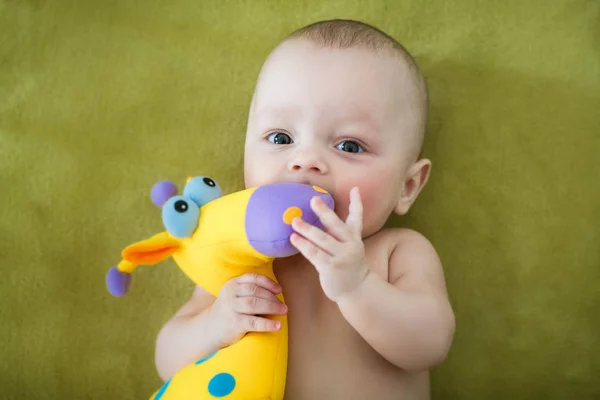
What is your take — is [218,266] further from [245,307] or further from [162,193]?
[162,193]

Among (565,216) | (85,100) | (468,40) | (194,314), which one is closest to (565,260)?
(565,216)

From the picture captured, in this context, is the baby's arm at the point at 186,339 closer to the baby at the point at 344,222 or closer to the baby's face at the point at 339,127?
the baby at the point at 344,222

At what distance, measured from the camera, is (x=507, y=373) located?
127 cm

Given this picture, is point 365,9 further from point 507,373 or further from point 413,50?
point 507,373

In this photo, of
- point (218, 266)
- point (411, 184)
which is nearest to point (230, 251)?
point (218, 266)

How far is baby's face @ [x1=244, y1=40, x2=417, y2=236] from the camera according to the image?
101cm

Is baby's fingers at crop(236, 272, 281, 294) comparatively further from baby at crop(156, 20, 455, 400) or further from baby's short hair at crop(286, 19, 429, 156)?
baby's short hair at crop(286, 19, 429, 156)

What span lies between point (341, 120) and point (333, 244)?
29 centimetres

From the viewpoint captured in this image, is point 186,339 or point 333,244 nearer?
point 333,244

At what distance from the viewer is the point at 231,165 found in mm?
1339

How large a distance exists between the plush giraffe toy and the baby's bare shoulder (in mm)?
238

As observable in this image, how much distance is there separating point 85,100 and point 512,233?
1076mm

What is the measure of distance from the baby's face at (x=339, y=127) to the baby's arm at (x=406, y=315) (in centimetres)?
15

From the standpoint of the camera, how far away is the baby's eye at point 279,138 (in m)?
1.08
